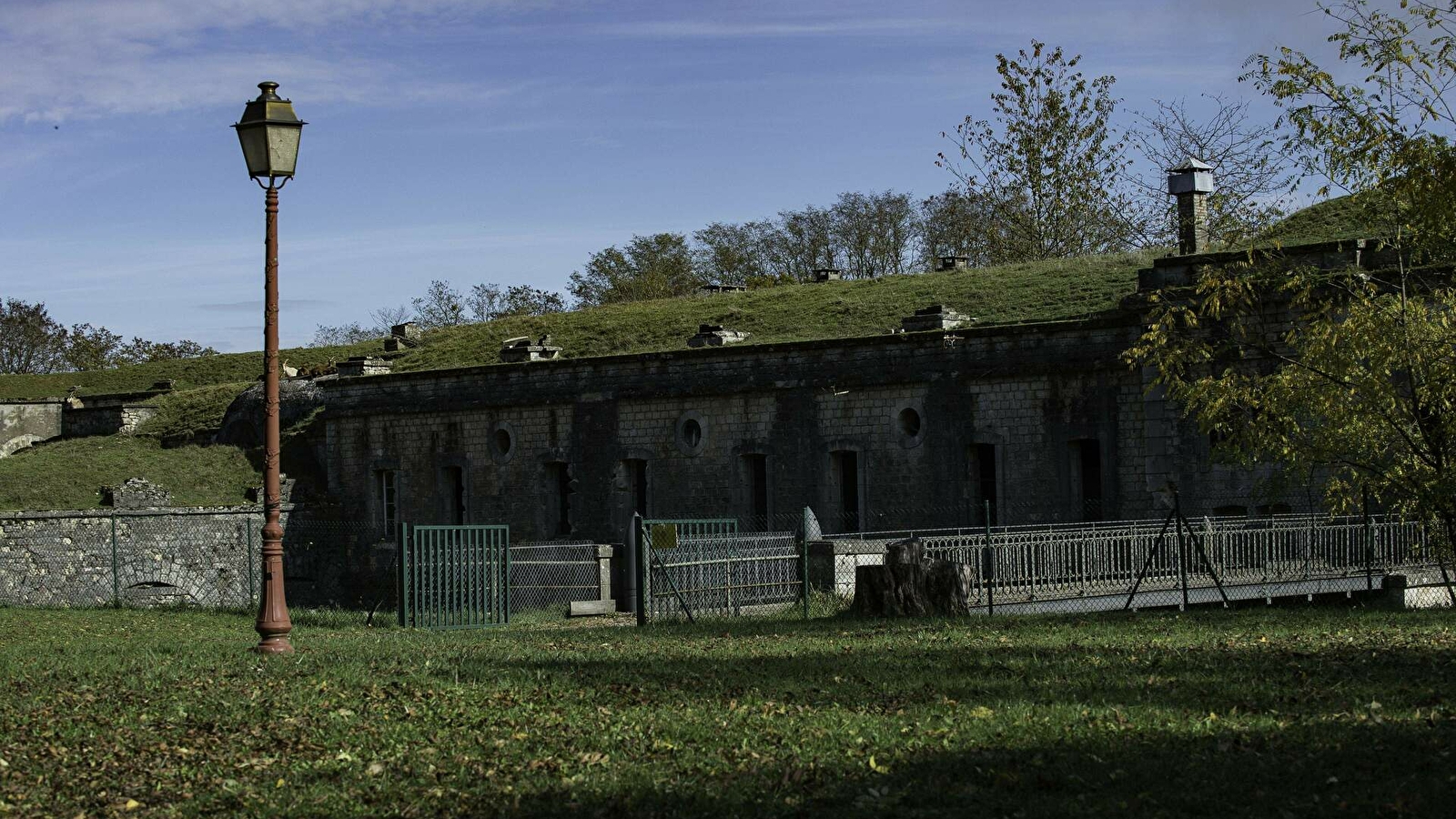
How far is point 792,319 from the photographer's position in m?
38.4

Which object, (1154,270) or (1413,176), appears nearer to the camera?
(1413,176)

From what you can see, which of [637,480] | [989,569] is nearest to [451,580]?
[989,569]

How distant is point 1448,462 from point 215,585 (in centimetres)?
2613

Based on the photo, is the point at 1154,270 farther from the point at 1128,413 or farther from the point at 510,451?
the point at 510,451

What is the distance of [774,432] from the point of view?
33406mm

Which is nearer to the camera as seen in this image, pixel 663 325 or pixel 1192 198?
pixel 1192 198

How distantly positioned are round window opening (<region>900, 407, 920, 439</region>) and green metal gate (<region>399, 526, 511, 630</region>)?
12160mm

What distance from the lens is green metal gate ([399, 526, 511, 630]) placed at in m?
19.6

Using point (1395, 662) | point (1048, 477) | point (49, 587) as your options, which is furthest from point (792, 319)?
point (1395, 662)

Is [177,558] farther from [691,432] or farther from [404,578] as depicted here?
[404,578]

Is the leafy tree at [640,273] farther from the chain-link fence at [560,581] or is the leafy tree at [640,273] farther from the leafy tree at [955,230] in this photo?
the chain-link fence at [560,581]

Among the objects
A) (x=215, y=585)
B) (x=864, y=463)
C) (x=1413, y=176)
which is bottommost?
(x=215, y=585)

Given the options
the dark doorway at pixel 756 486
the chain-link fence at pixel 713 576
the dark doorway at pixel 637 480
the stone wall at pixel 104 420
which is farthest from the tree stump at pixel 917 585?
the stone wall at pixel 104 420

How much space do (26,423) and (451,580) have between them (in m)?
31.9
